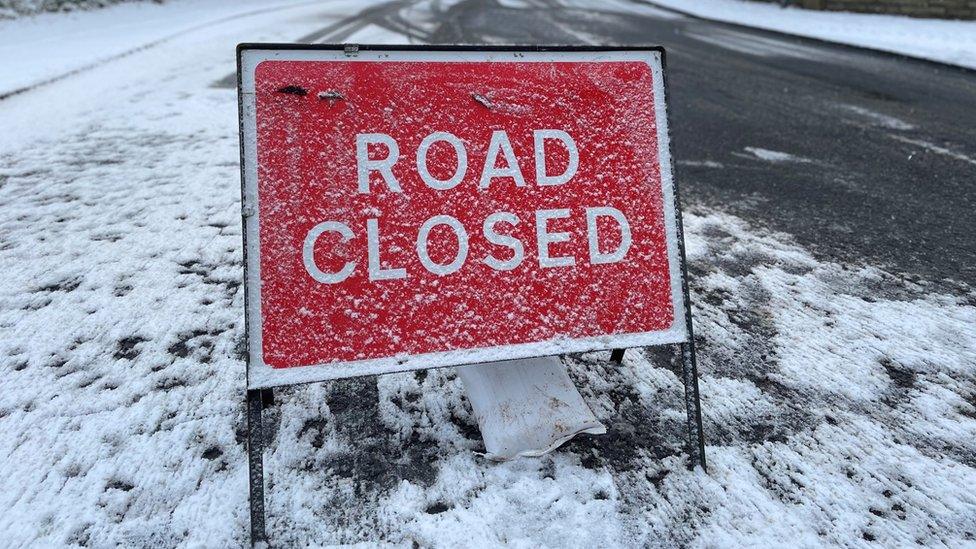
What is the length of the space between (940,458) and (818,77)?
6317 mm

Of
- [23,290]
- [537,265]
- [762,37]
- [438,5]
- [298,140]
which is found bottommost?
[23,290]

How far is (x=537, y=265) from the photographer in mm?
1518

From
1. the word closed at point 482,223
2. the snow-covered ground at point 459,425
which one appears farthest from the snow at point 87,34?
the word closed at point 482,223

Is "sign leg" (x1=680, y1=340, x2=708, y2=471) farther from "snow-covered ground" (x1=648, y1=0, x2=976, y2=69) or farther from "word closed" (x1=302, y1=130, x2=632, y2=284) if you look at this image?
"snow-covered ground" (x1=648, y1=0, x2=976, y2=69)

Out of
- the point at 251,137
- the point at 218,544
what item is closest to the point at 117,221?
the point at 251,137

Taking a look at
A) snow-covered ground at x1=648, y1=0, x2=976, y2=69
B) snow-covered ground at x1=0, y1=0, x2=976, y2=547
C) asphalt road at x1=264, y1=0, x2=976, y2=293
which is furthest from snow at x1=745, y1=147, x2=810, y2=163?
snow-covered ground at x1=648, y1=0, x2=976, y2=69

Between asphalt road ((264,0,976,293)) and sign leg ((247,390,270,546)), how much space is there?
1.40 metres

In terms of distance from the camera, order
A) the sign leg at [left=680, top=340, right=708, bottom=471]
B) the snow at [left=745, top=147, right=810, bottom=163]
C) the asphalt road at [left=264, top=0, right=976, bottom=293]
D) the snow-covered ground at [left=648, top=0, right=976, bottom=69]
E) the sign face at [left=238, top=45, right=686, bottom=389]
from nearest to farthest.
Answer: the sign face at [left=238, top=45, right=686, bottom=389] < the sign leg at [left=680, top=340, right=708, bottom=471] < the asphalt road at [left=264, top=0, right=976, bottom=293] < the snow at [left=745, top=147, right=810, bottom=163] < the snow-covered ground at [left=648, top=0, right=976, bottom=69]

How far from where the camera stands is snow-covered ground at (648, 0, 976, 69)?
8078 mm

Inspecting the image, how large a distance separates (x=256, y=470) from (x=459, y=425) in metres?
0.55

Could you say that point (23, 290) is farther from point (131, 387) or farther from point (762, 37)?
point (762, 37)

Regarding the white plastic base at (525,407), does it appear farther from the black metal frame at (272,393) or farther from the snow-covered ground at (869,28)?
the snow-covered ground at (869,28)

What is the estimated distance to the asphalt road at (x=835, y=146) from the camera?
112 inches

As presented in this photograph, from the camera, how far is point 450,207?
4.89ft
